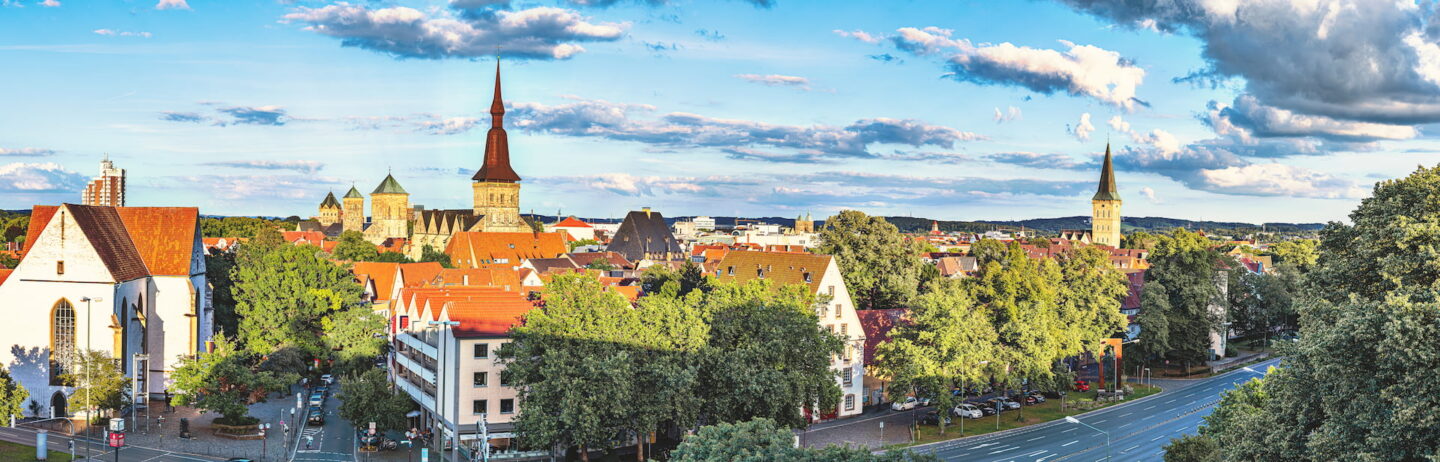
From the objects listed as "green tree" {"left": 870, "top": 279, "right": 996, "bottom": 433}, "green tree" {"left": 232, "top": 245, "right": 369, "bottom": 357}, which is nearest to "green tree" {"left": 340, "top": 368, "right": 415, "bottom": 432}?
"green tree" {"left": 232, "top": 245, "right": 369, "bottom": 357}

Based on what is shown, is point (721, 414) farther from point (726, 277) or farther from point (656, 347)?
point (726, 277)

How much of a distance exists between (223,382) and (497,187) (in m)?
112

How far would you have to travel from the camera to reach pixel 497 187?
572 feet

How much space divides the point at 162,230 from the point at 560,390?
41.5 metres

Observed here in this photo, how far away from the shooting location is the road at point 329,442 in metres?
55.9

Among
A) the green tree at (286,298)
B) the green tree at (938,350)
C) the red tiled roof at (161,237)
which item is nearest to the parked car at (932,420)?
the green tree at (938,350)

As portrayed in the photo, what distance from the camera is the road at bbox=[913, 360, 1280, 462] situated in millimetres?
59375

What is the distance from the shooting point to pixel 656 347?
52875mm

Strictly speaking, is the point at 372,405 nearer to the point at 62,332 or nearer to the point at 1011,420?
the point at 62,332


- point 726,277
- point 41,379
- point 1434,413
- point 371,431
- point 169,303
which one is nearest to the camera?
point 1434,413

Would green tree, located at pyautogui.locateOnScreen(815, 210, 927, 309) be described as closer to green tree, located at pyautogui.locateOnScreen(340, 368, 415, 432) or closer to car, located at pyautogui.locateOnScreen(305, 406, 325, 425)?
green tree, located at pyautogui.locateOnScreen(340, 368, 415, 432)

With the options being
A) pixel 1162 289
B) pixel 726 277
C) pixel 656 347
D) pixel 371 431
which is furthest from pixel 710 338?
pixel 1162 289

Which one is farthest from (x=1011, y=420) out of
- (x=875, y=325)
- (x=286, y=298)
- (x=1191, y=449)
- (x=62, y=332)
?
(x=62, y=332)

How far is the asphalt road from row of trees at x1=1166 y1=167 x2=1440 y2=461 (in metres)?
49.3
